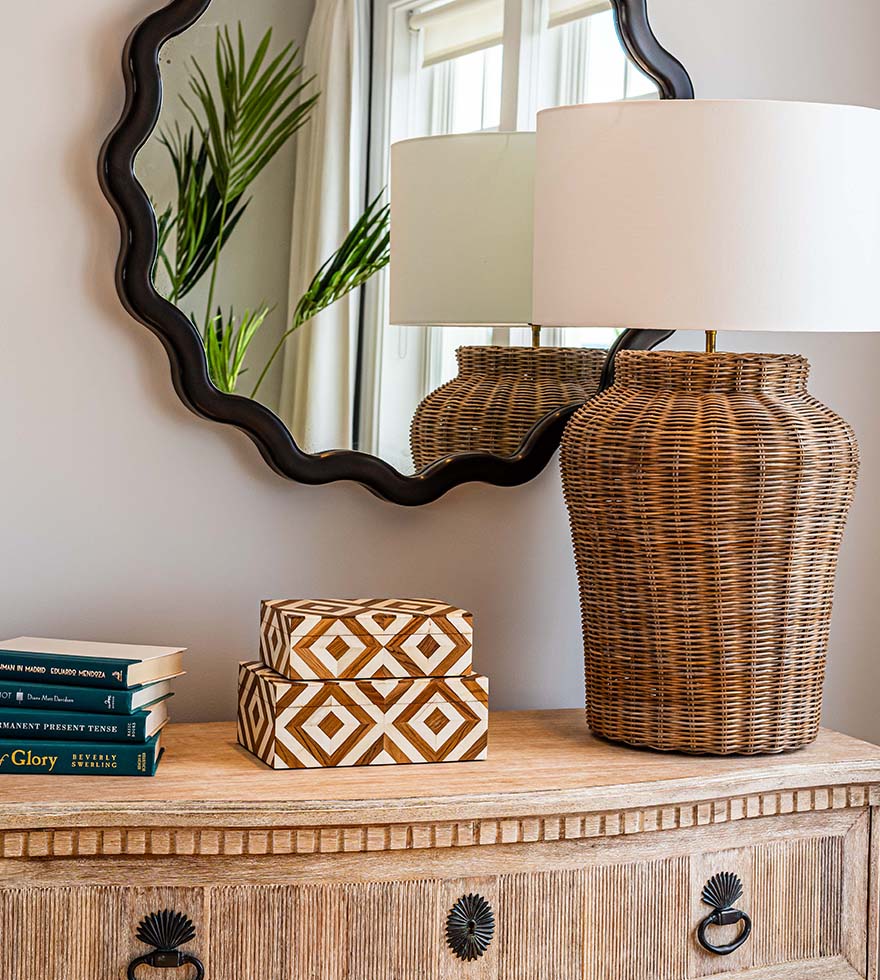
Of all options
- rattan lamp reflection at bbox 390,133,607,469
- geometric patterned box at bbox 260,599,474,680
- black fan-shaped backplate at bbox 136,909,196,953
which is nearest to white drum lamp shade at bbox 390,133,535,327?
rattan lamp reflection at bbox 390,133,607,469

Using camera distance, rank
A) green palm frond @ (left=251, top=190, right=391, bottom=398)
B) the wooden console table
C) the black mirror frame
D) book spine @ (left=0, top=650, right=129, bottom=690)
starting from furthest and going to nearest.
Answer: green palm frond @ (left=251, top=190, right=391, bottom=398) → the black mirror frame → book spine @ (left=0, top=650, right=129, bottom=690) → the wooden console table

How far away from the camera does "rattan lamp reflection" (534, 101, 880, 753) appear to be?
4.48 feet

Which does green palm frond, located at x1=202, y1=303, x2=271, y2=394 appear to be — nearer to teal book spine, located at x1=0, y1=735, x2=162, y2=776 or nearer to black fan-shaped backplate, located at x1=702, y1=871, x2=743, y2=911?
teal book spine, located at x1=0, y1=735, x2=162, y2=776

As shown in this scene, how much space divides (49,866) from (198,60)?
0.98 metres

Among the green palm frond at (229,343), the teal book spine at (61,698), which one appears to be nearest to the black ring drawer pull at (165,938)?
the teal book spine at (61,698)

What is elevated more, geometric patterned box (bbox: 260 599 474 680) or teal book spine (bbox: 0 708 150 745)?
geometric patterned box (bbox: 260 599 474 680)

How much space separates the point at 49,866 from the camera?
4.05ft

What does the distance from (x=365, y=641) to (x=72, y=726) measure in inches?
13.0

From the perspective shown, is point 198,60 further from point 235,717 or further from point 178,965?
point 178,965

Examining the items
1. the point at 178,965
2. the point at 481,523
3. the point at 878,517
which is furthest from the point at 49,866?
the point at 878,517

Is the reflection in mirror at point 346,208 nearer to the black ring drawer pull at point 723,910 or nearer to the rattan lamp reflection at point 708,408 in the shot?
the rattan lamp reflection at point 708,408

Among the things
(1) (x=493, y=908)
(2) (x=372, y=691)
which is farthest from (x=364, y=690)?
(1) (x=493, y=908)

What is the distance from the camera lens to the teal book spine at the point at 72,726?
4.35ft

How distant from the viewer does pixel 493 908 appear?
4.41 ft
